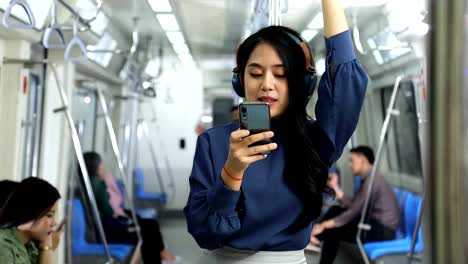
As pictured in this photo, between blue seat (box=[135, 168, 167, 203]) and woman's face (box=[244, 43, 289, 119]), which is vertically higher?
woman's face (box=[244, 43, 289, 119])

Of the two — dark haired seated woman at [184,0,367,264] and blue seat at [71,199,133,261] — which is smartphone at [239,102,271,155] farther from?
blue seat at [71,199,133,261]

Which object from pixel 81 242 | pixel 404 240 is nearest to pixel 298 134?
pixel 404 240

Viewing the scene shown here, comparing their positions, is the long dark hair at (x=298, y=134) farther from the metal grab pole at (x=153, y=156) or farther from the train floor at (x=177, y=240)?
the metal grab pole at (x=153, y=156)

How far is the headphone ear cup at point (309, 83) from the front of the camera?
83cm

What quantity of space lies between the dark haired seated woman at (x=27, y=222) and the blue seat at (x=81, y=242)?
1444mm

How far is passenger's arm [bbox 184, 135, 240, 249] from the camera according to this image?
28.4 inches

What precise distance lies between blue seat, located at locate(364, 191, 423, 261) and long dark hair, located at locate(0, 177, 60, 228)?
2.30 m

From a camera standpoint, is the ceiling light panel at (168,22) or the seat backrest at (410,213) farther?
the ceiling light panel at (168,22)

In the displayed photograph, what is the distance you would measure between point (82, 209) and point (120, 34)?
2220mm

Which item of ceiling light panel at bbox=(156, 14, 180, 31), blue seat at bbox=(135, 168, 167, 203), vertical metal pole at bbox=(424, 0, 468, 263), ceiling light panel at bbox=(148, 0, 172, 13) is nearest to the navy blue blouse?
vertical metal pole at bbox=(424, 0, 468, 263)

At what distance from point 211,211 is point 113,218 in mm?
3185

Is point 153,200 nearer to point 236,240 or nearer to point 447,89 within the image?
point 236,240

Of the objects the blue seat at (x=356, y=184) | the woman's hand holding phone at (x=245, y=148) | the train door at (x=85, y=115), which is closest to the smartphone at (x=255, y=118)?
the woman's hand holding phone at (x=245, y=148)

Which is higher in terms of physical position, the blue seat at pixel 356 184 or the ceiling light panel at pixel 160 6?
the ceiling light panel at pixel 160 6
